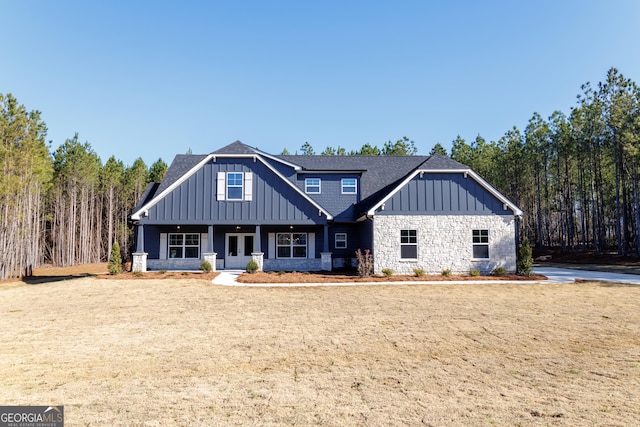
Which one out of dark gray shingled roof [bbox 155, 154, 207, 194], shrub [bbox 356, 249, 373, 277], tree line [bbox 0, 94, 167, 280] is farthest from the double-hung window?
tree line [bbox 0, 94, 167, 280]

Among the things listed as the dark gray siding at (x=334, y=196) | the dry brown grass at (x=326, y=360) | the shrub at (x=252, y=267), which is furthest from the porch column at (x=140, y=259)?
the dark gray siding at (x=334, y=196)

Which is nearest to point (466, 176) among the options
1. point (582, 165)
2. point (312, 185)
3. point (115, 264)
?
point (312, 185)

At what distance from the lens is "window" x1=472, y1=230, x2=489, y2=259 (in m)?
19.6

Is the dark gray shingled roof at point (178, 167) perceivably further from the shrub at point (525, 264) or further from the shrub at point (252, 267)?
the shrub at point (525, 264)

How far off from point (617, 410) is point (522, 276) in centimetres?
1501

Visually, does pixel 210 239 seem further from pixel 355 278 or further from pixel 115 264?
pixel 355 278

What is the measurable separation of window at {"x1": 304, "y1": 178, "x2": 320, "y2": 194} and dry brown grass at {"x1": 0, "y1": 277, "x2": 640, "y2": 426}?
12268 millimetres

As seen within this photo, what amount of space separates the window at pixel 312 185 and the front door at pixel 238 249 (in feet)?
15.0

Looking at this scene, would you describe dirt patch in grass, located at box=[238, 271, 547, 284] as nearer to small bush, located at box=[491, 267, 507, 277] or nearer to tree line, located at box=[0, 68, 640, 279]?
small bush, located at box=[491, 267, 507, 277]

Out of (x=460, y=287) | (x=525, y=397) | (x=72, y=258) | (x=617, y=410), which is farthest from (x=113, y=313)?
(x=72, y=258)

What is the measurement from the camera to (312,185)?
80.7ft

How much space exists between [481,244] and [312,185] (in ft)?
35.3

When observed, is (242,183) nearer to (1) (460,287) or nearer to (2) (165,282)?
(2) (165,282)

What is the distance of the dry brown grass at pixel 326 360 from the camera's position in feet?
15.7
